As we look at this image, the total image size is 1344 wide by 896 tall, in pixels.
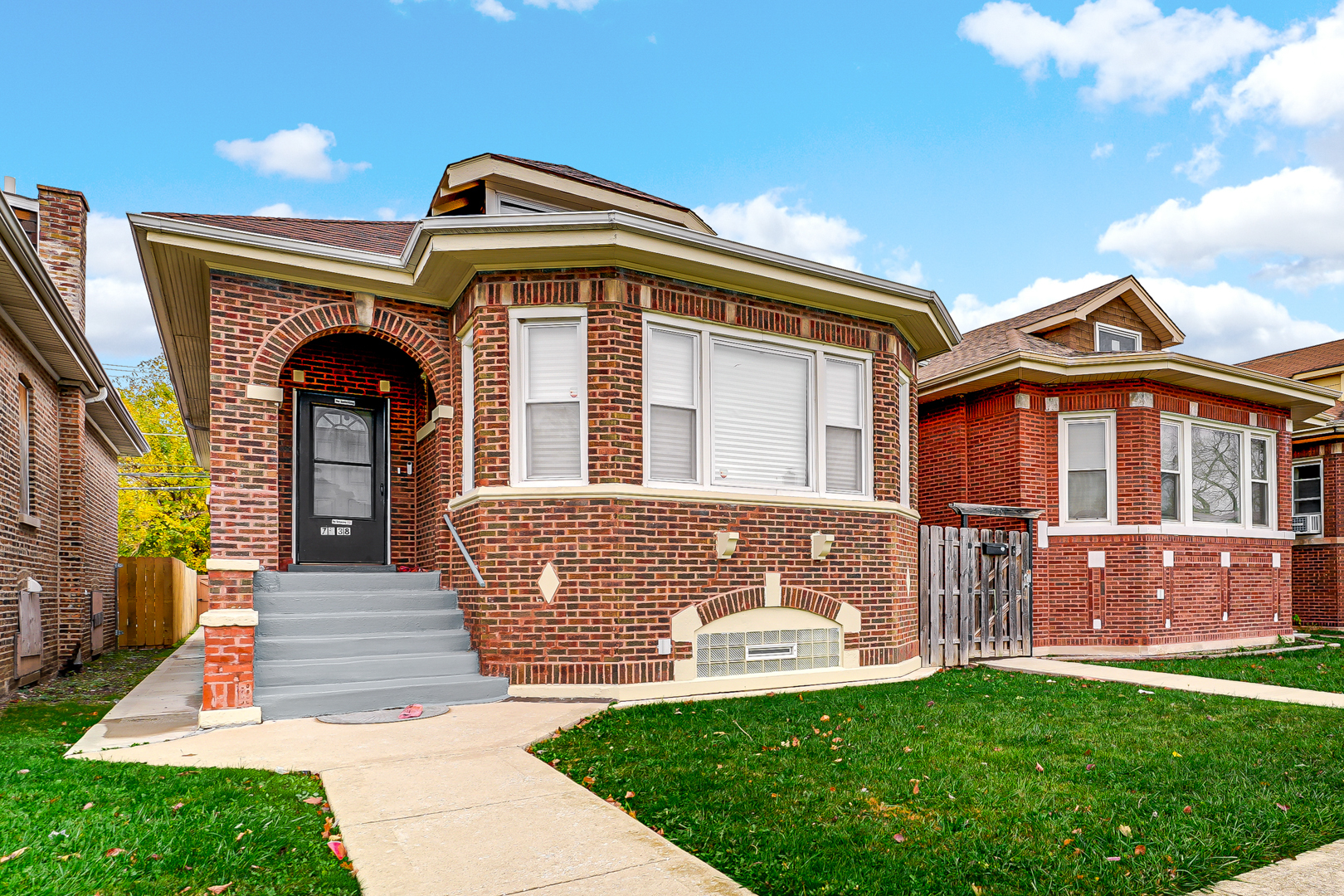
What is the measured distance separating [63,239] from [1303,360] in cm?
2724

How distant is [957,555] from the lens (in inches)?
447

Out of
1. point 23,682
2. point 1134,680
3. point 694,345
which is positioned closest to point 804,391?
point 694,345

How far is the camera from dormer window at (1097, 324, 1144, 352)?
1530 cm

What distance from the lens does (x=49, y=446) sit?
38.3ft

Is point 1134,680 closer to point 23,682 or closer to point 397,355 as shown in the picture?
point 397,355

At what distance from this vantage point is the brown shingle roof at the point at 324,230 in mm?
9078

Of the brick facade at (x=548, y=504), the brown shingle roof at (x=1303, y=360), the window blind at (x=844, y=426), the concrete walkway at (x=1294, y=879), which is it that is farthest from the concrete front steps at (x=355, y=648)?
the brown shingle roof at (x=1303, y=360)

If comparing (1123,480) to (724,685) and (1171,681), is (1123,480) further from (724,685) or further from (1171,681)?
(724,685)

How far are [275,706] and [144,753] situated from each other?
4.19 ft

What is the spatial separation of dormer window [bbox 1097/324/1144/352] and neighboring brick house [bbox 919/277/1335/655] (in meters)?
1.09

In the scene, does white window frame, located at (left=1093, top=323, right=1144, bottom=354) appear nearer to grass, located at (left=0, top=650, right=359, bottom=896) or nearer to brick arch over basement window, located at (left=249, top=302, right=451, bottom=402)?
brick arch over basement window, located at (left=249, top=302, right=451, bottom=402)

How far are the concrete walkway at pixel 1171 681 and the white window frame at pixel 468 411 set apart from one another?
268 inches

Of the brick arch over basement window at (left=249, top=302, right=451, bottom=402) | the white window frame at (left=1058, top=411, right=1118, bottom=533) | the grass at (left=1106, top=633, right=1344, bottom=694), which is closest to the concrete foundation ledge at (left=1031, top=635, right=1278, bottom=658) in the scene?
the grass at (left=1106, top=633, right=1344, bottom=694)

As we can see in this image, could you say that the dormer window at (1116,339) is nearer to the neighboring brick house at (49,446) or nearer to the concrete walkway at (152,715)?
the concrete walkway at (152,715)
